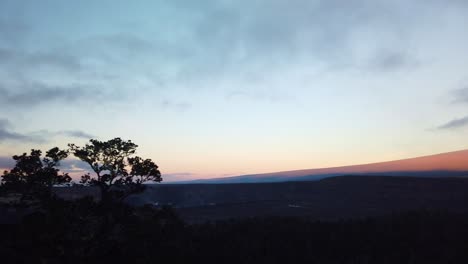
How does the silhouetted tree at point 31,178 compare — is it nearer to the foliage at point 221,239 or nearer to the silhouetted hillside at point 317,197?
the foliage at point 221,239

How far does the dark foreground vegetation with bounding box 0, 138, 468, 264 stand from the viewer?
2212 cm

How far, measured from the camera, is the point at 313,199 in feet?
333

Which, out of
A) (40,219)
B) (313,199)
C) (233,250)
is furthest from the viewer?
(313,199)

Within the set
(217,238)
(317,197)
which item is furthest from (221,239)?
(317,197)

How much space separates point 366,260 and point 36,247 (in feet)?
97.2

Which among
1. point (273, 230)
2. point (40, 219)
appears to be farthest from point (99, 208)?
point (273, 230)

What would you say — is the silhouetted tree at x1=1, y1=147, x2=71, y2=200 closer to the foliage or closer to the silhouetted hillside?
the foliage

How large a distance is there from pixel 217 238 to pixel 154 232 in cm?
2618

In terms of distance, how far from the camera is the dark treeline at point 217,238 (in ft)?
73.7

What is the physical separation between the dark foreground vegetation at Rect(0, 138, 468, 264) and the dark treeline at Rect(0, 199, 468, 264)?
2.5 inches

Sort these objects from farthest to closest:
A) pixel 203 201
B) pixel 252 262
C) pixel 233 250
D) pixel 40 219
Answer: pixel 203 201 < pixel 233 250 < pixel 252 262 < pixel 40 219

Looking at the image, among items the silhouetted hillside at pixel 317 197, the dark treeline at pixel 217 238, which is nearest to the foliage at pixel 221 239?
the dark treeline at pixel 217 238

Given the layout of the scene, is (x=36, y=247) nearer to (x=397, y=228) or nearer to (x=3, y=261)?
(x=3, y=261)

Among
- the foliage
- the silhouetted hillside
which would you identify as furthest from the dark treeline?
the silhouetted hillside
